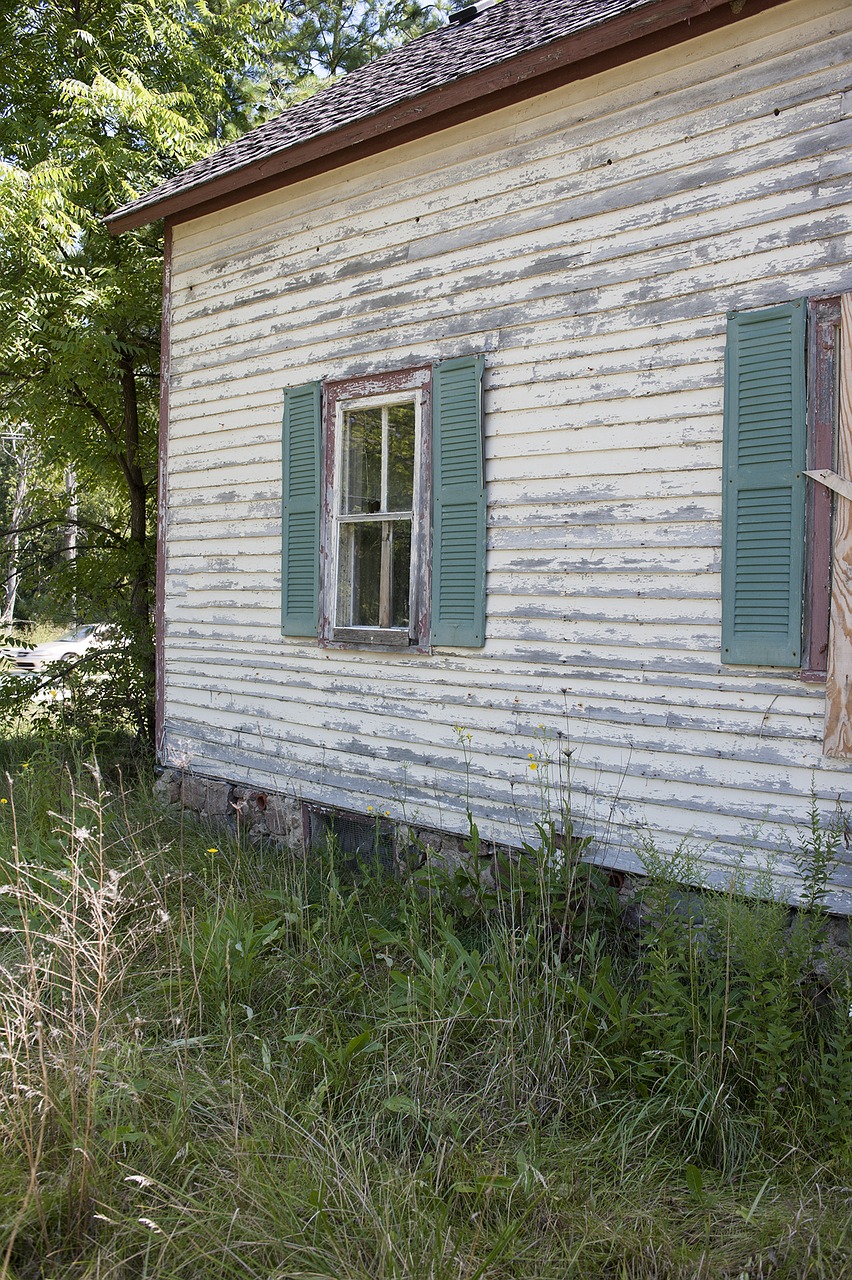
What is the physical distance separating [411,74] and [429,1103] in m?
5.81

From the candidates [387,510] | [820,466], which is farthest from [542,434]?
[820,466]

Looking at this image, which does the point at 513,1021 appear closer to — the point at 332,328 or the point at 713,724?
the point at 713,724

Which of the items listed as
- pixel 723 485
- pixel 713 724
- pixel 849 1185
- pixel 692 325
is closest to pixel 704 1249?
pixel 849 1185

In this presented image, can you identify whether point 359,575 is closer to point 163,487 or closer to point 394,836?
point 394,836

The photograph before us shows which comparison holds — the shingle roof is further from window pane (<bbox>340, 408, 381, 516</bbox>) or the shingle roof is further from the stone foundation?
the stone foundation

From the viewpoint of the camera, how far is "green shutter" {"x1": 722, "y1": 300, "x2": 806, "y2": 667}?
13.4 ft

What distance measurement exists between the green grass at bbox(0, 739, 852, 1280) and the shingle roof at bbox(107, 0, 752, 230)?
157 inches

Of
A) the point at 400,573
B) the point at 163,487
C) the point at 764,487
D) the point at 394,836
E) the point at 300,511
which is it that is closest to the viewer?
the point at 764,487

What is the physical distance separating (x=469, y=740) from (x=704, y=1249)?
9.92 ft

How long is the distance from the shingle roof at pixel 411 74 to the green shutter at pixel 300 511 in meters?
1.57

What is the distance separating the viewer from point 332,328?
6.29 meters

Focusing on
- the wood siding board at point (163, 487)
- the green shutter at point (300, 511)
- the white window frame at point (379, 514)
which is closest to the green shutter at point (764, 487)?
the white window frame at point (379, 514)

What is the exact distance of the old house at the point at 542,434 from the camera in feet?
13.5

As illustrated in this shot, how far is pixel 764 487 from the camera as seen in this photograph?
4160 mm
